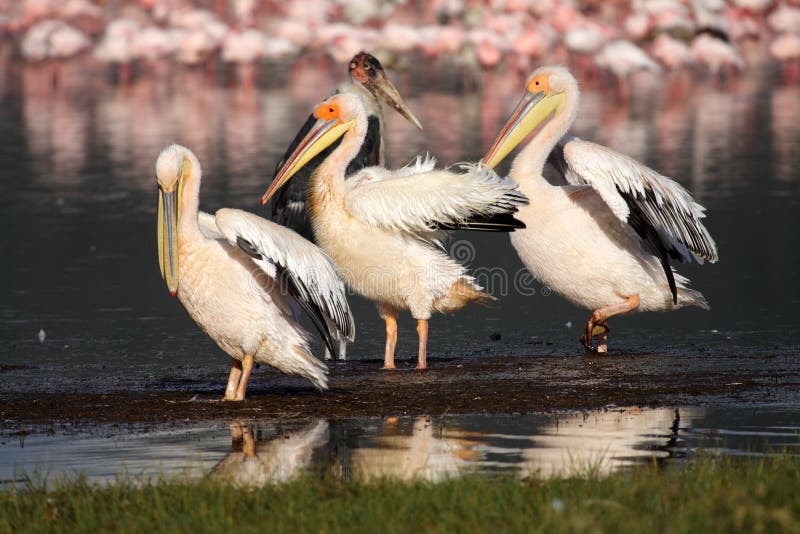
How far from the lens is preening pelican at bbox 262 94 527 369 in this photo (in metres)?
7.21

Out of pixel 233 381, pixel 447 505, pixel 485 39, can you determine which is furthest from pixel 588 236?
pixel 485 39

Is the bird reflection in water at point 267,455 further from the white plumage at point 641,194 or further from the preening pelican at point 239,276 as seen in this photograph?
the white plumage at point 641,194

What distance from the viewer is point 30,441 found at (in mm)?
5555

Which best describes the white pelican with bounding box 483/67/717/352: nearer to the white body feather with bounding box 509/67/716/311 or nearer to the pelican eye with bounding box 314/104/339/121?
the white body feather with bounding box 509/67/716/311

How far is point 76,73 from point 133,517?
2365 cm

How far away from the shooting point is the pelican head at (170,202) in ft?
20.7

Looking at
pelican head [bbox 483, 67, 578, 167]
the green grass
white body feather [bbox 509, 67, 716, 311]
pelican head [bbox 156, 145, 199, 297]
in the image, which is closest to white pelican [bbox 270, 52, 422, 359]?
pelican head [bbox 483, 67, 578, 167]

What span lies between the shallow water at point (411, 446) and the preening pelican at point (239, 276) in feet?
1.83

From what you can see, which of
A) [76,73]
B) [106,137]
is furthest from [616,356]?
[76,73]

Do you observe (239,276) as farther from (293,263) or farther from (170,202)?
(170,202)

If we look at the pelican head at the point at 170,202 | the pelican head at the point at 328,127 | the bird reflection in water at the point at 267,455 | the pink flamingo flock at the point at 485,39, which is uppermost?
the pink flamingo flock at the point at 485,39

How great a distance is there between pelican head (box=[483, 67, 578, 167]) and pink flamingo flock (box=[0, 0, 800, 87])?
535 inches

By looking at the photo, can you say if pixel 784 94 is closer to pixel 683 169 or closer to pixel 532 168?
pixel 683 169

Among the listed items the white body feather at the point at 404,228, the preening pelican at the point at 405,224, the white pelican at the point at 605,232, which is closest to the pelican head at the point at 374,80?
the white pelican at the point at 605,232
